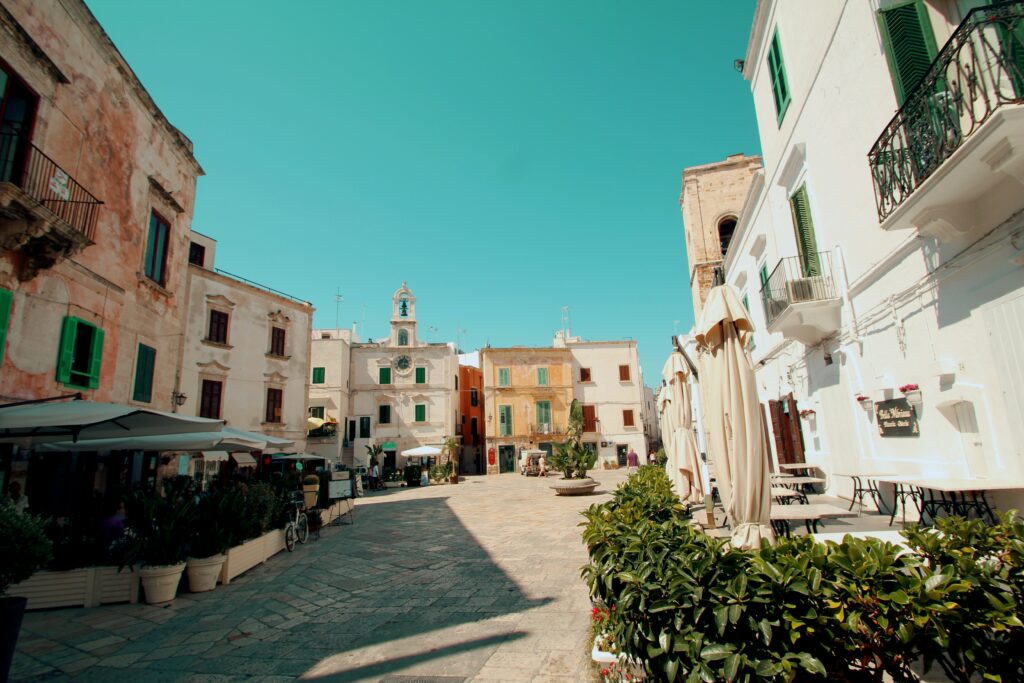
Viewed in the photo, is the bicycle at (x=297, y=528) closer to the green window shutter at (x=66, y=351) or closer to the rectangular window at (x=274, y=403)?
the green window shutter at (x=66, y=351)

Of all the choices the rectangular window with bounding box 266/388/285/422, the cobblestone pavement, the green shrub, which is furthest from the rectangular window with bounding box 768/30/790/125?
the rectangular window with bounding box 266/388/285/422

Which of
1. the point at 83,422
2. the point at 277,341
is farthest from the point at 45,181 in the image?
the point at 277,341

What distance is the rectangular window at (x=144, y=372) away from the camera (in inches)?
423

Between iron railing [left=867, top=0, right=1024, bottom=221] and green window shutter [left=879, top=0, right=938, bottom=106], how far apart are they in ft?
2.32

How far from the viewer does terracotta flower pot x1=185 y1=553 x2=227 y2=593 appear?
22.4 ft

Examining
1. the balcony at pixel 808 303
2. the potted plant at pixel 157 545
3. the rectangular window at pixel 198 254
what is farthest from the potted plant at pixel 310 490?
the rectangular window at pixel 198 254

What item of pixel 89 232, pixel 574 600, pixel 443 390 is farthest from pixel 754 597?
pixel 443 390

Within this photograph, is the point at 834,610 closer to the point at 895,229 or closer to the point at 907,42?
the point at 895,229

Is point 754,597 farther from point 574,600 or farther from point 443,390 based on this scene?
point 443,390

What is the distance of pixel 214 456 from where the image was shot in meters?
18.2

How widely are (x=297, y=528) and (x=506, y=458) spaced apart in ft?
93.0

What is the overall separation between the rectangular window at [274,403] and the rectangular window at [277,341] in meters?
1.89

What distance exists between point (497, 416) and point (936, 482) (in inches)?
1338

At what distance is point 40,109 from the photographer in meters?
8.16
